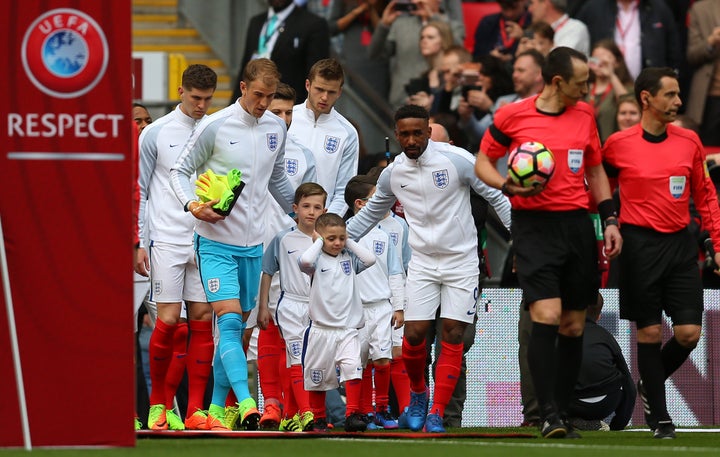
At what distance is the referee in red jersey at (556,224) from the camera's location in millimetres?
10180

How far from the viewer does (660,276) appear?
35.2 feet

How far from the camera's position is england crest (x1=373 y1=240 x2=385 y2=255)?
1300 cm

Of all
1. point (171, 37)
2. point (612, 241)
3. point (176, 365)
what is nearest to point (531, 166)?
point (612, 241)

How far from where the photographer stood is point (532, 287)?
10195mm

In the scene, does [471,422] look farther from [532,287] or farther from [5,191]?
[5,191]

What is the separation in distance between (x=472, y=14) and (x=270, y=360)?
869 cm

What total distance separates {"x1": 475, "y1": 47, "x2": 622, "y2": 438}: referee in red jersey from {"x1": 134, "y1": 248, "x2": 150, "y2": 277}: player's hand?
2.95 m

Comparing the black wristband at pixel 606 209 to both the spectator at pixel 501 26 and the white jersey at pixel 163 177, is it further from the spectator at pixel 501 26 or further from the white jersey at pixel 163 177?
the spectator at pixel 501 26

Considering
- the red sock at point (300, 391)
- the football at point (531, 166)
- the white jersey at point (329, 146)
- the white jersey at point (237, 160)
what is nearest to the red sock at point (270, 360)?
the red sock at point (300, 391)

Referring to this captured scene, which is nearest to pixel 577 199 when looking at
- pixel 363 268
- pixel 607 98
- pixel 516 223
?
pixel 516 223

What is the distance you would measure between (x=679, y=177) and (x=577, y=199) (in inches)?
35.6

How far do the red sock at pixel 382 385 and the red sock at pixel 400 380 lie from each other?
343 mm

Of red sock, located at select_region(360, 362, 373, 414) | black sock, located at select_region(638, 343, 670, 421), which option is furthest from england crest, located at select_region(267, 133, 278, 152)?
black sock, located at select_region(638, 343, 670, 421)

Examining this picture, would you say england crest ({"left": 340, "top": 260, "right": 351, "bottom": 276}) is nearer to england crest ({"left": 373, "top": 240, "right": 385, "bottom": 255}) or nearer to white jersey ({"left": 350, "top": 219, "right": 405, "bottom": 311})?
white jersey ({"left": 350, "top": 219, "right": 405, "bottom": 311})
